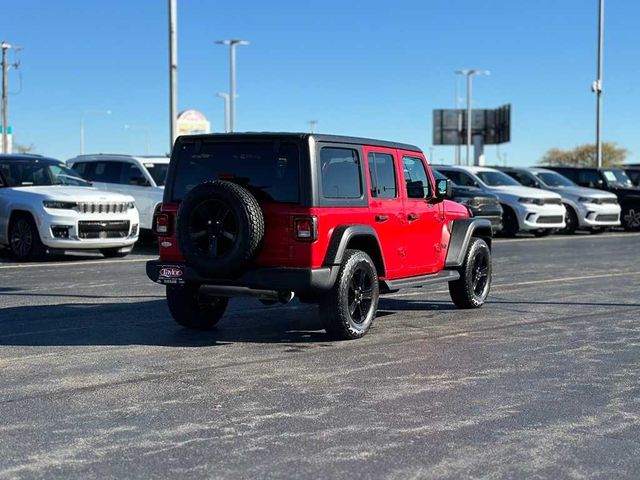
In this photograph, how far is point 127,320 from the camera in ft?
30.8

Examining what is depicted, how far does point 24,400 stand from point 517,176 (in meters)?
22.4

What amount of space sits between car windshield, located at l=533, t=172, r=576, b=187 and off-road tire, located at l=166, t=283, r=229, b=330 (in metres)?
19.3

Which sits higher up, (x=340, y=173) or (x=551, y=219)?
(x=340, y=173)

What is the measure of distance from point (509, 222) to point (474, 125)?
166 ft

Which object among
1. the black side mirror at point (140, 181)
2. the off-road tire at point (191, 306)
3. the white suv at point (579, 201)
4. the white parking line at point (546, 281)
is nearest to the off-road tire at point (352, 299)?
the off-road tire at point (191, 306)

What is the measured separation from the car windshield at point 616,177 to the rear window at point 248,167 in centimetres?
2199

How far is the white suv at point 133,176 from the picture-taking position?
18.5 m

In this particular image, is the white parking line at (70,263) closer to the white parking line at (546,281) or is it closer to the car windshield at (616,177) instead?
the white parking line at (546,281)

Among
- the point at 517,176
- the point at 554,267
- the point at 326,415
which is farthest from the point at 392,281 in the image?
the point at 517,176

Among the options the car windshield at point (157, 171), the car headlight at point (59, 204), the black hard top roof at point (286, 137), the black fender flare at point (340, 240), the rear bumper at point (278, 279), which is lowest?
the rear bumper at point (278, 279)

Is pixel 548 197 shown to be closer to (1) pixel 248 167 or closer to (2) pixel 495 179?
(2) pixel 495 179

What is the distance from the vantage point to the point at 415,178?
376 inches

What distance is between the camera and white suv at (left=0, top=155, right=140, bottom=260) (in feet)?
50.9

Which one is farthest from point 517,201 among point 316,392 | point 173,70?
point 316,392
